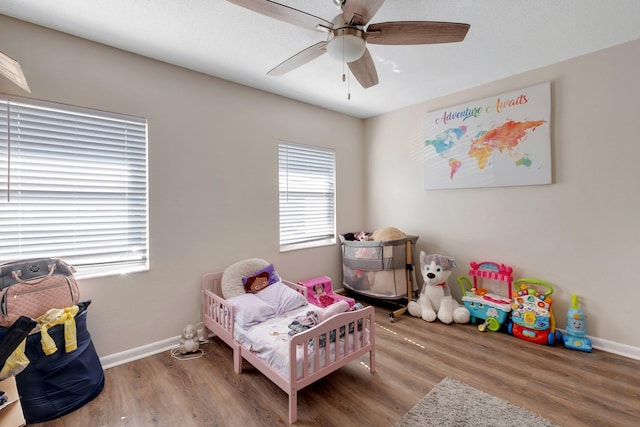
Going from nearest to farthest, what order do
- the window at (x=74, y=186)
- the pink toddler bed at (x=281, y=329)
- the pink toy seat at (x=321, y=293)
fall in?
the pink toddler bed at (x=281, y=329) → the window at (x=74, y=186) → the pink toy seat at (x=321, y=293)

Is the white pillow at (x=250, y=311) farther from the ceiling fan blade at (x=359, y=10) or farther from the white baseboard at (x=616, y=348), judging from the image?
the white baseboard at (x=616, y=348)

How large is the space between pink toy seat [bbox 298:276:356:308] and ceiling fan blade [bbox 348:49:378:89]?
2.13 m

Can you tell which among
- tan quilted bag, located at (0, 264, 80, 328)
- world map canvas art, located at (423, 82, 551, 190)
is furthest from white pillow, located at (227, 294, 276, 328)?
world map canvas art, located at (423, 82, 551, 190)

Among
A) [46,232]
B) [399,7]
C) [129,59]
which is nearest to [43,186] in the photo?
[46,232]

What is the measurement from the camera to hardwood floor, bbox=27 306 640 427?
1.79 m

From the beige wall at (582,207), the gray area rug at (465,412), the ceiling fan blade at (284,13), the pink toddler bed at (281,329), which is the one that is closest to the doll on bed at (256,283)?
the pink toddler bed at (281,329)

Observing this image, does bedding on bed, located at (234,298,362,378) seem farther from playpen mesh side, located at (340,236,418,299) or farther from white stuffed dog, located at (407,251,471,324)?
white stuffed dog, located at (407,251,471,324)

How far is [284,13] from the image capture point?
145cm

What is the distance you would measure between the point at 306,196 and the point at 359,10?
2514mm

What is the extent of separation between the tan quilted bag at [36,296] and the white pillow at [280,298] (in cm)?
139

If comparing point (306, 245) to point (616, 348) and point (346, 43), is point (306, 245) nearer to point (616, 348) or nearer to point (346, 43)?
point (346, 43)

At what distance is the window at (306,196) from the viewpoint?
356 cm

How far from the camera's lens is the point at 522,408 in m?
1.84

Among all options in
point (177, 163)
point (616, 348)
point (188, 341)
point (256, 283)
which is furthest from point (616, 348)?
point (177, 163)
